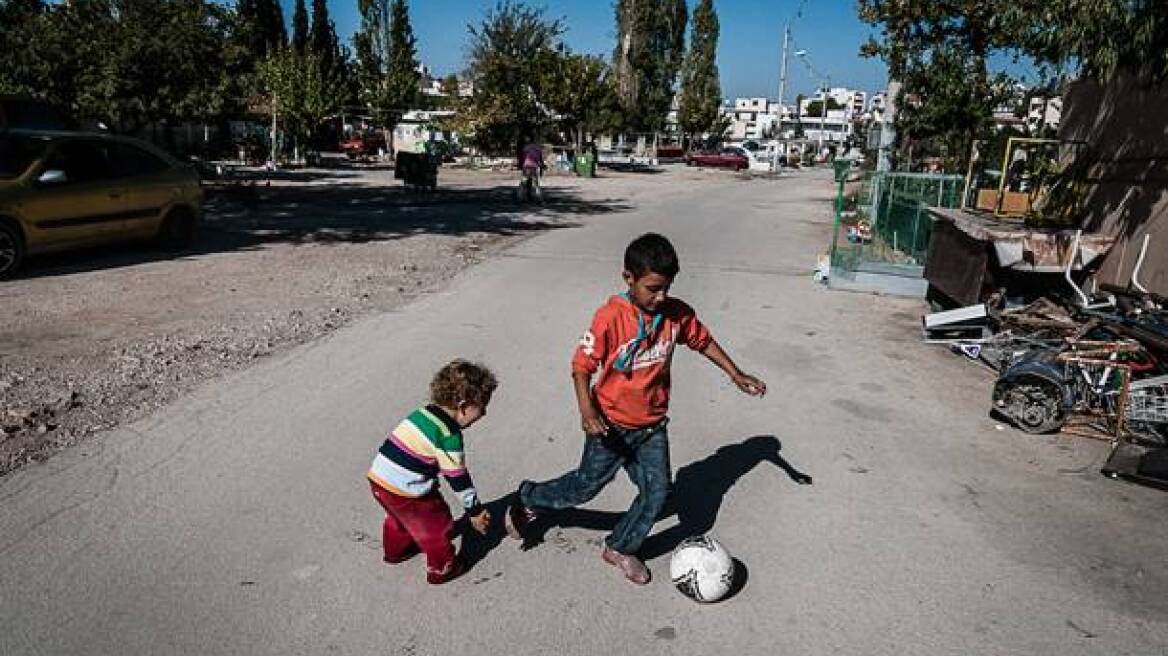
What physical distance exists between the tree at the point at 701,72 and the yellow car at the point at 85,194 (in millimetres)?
51134

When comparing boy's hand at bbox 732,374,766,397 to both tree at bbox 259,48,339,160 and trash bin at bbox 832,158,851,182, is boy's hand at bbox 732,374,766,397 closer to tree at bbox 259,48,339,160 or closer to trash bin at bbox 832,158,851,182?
trash bin at bbox 832,158,851,182

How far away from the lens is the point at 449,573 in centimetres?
330

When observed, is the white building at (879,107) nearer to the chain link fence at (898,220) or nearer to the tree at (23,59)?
the chain link fence at (898,220)

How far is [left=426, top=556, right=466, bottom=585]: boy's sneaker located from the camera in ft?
10.7

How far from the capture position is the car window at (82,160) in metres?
9.19

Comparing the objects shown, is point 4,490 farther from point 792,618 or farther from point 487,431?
point 792,618

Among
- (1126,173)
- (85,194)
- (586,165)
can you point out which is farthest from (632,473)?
(586,165)

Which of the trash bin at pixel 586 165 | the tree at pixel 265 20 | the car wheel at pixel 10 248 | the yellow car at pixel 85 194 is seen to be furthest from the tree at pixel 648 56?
the car wheel at pixel 10 248

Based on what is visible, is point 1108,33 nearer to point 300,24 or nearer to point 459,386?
point 459,386

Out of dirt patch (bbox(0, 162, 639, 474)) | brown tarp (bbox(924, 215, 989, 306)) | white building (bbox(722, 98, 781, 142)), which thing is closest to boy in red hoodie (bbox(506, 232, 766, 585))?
dirt patch (bbox(0, 162, 639, 474))

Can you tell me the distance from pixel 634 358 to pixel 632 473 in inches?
22.0

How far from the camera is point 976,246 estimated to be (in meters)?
8.05

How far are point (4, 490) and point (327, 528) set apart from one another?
1.72 m

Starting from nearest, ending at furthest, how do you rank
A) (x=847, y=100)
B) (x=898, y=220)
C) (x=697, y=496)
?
(x=697, y=496), (x=898, y=220), (x=847, y=100)
